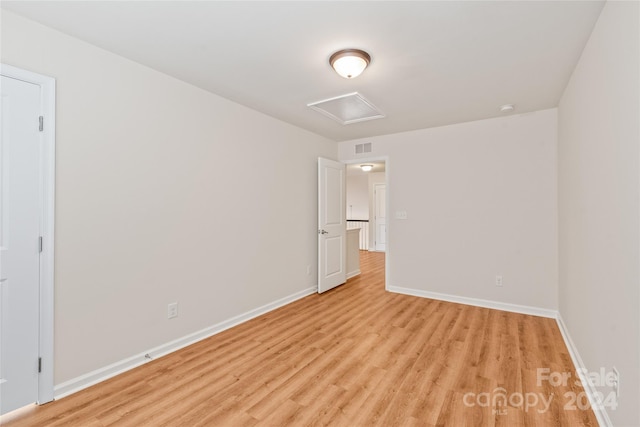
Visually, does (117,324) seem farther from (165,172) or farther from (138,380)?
(165,172)

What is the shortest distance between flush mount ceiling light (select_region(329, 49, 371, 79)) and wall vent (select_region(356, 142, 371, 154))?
2.50 metres

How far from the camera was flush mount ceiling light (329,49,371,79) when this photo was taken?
7.19 ft

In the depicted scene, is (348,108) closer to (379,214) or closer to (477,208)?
(477,208)

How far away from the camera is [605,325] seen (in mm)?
1714

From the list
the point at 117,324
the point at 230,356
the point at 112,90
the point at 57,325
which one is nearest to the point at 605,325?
the point at 230,356

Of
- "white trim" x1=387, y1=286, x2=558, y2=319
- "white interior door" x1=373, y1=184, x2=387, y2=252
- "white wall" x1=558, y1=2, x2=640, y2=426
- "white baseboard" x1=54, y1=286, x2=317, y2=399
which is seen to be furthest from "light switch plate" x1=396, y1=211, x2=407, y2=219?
"white interior door" x1=373, y1=184, x2=387, y2=252

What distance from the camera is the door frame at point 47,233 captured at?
1.92 metres

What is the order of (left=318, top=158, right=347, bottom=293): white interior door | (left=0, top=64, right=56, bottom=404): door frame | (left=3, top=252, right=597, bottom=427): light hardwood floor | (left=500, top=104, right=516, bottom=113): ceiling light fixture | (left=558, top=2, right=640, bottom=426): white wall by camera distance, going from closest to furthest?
(left=558, top=2, right=640, bottom=426): white wall
(left=3, top=252, right=597, bottom=427): light hardwood floor
(left=0, top=64, right=56, bottom=404): door frame
(left=500, top=104, right=516, bottom=113): ceiling light fixture
(left=318, top=158, right=347, bottom=293): white interior door

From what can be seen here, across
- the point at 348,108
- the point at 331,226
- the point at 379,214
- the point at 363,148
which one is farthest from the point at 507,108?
the point at 379,214

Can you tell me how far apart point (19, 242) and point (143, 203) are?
791 millimetres

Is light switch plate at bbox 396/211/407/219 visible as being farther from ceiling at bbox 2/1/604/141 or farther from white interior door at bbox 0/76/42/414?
white interior door at bbox 0/76/42/414

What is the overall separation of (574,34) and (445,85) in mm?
980

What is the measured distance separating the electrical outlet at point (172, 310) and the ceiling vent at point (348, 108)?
248cm

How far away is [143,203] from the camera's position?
2473 mm
